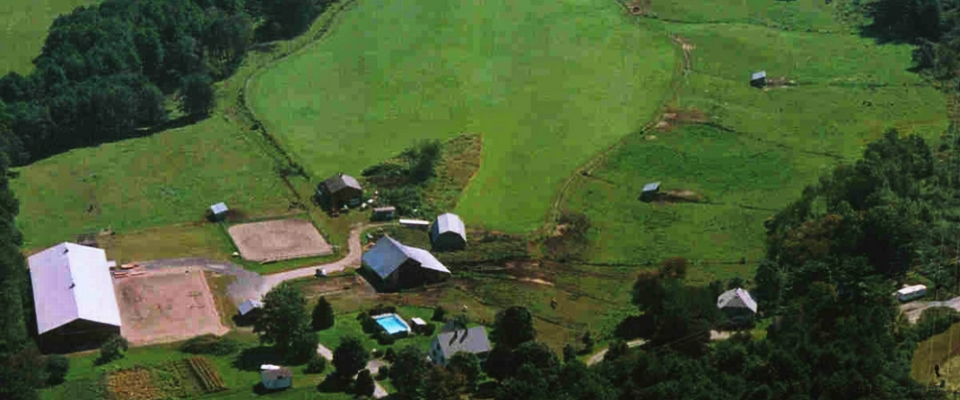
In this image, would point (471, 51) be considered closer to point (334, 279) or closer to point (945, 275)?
point (334, 279)

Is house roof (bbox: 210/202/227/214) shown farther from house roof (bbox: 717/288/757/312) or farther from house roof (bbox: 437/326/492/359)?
house roof (bbox: 717/288/757/312)

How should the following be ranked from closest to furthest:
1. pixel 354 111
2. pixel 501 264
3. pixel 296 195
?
pixel 501 264 → pixel 296 195 → pixel 354 111

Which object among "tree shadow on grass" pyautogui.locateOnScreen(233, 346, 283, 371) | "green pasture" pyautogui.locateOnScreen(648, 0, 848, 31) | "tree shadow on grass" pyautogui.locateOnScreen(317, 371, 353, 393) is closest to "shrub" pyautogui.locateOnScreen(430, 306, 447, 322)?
"tree shadow on grass" pyautogui.locateOnScreen(317, 371, 353, 393)

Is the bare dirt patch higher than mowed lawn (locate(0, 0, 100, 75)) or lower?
lower

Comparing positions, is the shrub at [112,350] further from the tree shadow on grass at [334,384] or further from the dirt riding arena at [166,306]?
the tree shadow on grass at [334,384]

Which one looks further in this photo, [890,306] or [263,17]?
[263,17]

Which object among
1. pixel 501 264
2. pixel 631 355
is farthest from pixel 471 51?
pixel 631 355
